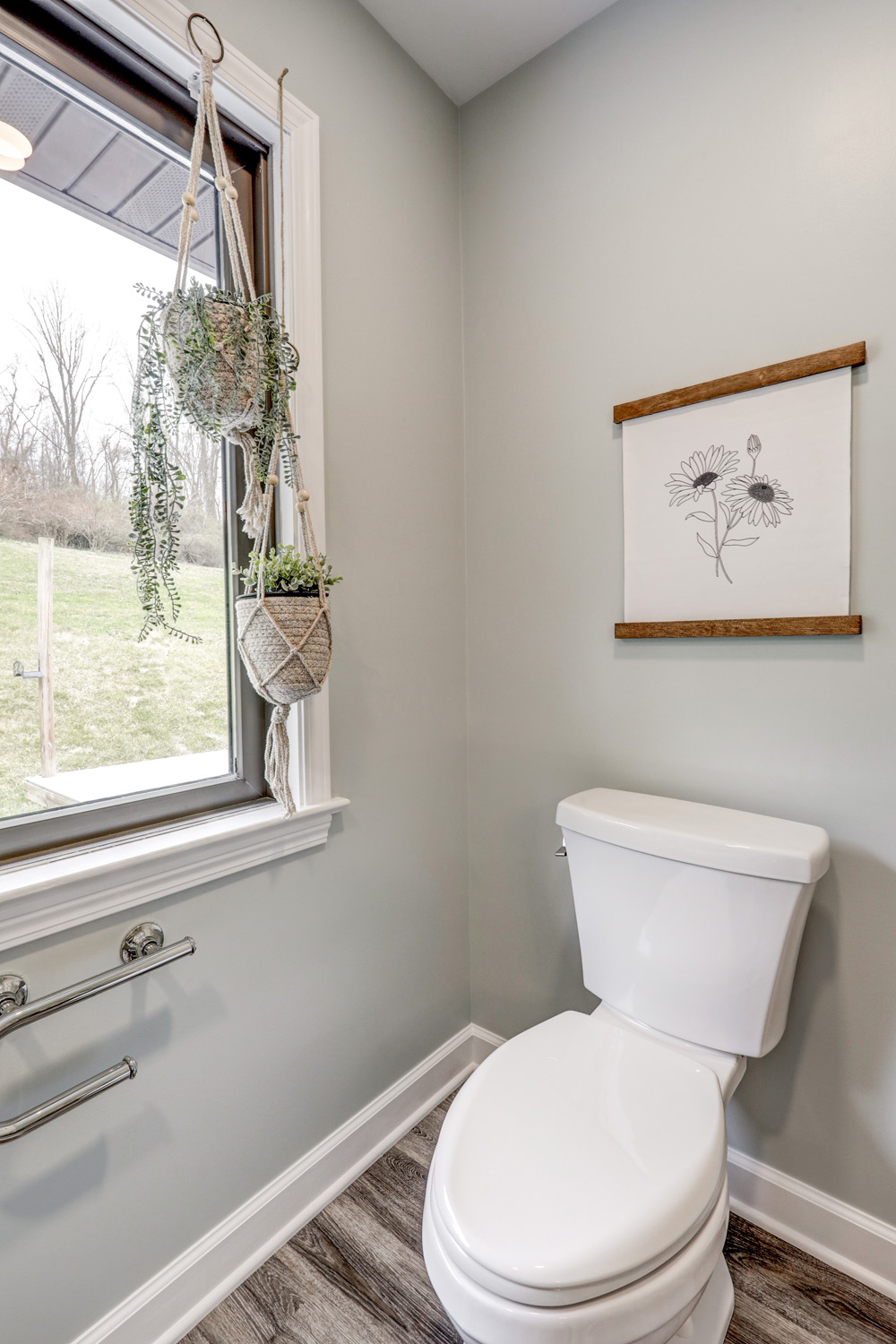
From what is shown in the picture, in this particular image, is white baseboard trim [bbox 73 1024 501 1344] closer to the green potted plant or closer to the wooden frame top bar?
the green potted plant

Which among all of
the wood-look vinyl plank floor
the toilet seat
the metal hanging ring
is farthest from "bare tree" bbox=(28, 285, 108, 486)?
the wood-look vinyl plank floor

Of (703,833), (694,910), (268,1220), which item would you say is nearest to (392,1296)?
(268,1220)

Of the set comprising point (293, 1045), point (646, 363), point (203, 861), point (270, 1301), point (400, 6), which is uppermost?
point (400, 6)

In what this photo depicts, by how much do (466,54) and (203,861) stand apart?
6.18 ft

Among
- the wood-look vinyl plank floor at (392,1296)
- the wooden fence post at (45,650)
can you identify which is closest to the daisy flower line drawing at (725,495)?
the wooden fence post at (45,650)

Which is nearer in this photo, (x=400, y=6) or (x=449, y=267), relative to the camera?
(x=400, y=6)

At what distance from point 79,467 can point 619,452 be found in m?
1.06

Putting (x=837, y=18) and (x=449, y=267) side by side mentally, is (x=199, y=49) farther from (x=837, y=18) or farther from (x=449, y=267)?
(x=837, y=18)

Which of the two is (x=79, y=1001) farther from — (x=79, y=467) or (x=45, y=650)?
(x=79, y=467)

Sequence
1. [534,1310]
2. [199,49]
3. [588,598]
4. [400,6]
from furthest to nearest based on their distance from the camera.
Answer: [588,598]
[400,6]
[199,49]
[534,1310]

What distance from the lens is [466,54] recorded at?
1.53 m

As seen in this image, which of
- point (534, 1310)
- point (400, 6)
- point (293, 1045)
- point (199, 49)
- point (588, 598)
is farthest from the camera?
point (588, 598)

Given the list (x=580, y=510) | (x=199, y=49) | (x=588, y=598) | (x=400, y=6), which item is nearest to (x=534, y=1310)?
(x=588, y=598)

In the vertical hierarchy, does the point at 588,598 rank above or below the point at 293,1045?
above
